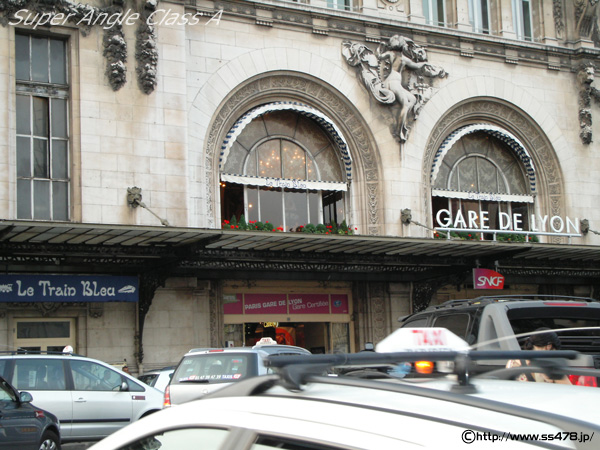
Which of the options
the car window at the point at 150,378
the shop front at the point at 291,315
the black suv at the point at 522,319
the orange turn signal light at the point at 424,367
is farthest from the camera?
the shop front at the point at 291,315

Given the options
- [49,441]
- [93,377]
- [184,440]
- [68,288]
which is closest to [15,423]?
[49,441]

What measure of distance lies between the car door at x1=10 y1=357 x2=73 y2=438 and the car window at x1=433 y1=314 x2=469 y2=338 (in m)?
6.39

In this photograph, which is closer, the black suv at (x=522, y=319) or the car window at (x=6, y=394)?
the black suv at (x=522, y=319)

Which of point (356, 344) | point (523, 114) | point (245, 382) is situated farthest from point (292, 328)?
point (245, 382)

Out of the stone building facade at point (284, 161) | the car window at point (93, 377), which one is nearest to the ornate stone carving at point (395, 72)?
the stone building facade at point (284, 161)

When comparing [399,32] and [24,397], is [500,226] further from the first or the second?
[24,397]

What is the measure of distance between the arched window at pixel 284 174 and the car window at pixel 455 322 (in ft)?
43.4

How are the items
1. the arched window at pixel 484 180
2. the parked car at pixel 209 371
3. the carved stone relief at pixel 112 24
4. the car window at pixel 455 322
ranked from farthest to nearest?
the arched window at pixel 484 180
the carved stone relief at pixel 112 24
the parked car at pixel 209 371
the car window at pixel 455 322

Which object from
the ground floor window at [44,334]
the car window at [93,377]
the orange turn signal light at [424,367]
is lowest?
the car window at [93,377]

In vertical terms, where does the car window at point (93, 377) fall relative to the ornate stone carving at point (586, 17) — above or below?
below

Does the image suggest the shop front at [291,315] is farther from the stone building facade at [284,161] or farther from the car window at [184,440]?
the car window at [184,440]

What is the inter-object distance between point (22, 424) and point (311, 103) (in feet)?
51.3

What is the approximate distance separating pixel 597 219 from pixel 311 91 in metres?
10.9

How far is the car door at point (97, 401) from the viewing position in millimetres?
13242
